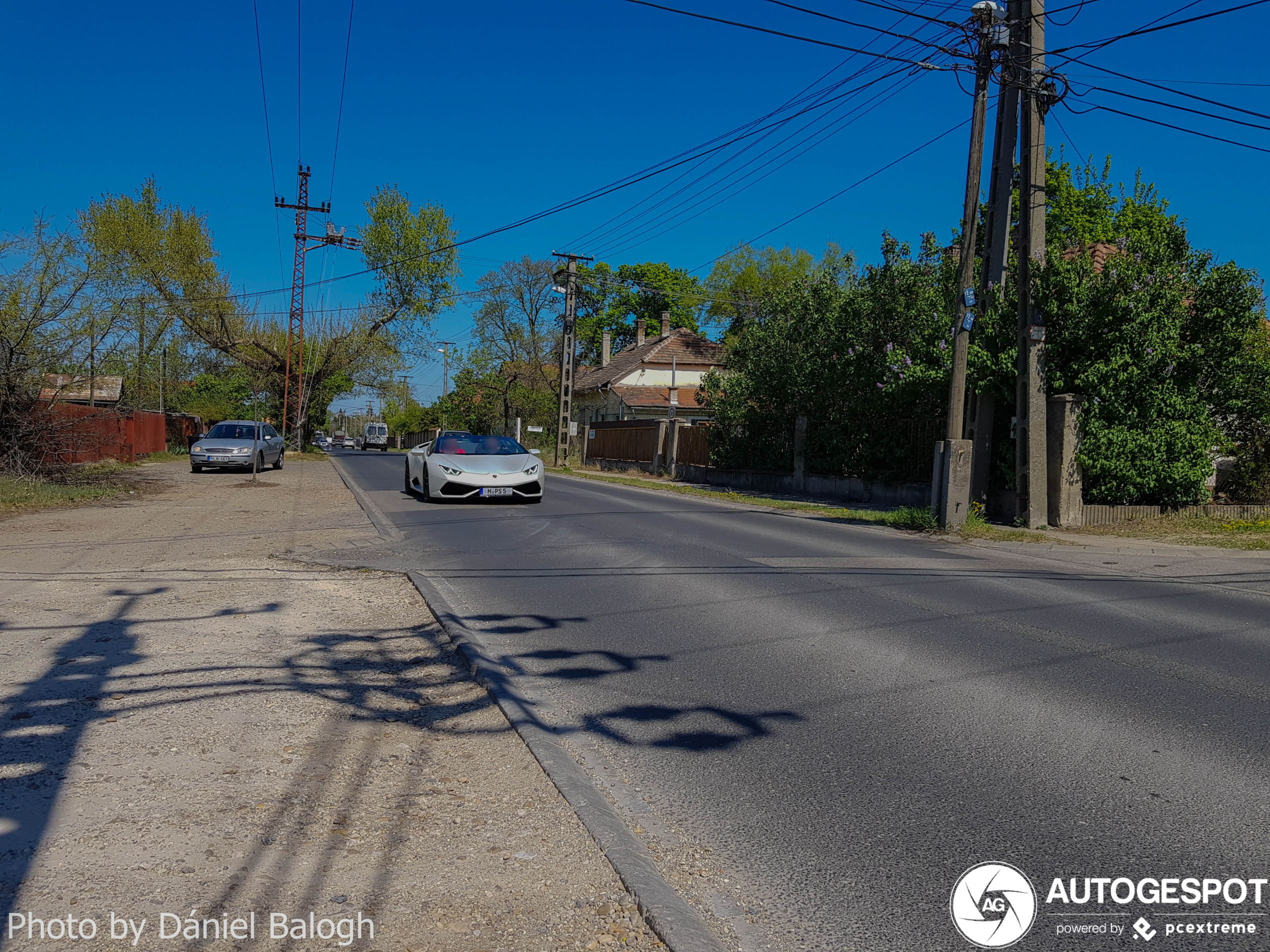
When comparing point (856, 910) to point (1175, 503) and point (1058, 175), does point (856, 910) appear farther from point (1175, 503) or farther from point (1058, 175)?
point (1058, 175)

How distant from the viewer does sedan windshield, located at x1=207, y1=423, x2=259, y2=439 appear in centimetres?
2650

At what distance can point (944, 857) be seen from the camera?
3156mm

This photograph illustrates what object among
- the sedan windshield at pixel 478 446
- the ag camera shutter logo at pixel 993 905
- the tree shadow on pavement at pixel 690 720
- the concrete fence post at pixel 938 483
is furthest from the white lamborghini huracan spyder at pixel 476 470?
the ag camera shutter logo at pixel 993 905

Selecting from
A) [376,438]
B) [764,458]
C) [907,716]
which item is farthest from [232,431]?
[376,438]

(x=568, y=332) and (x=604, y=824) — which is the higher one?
(x=568, y=332)

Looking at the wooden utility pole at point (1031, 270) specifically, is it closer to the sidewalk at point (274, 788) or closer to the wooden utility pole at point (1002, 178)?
the wooden utility pole at point (1002, 178)

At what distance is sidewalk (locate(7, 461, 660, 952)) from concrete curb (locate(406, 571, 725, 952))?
→ 0.05 m

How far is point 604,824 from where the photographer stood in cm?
332

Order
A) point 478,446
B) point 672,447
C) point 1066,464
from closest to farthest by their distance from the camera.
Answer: point 1066,464, point 478,446, point 672,447

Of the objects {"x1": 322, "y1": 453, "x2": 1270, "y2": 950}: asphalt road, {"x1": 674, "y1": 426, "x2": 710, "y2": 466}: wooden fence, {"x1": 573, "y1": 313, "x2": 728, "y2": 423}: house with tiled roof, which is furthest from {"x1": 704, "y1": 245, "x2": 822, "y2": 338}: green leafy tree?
{"x1": 322, "y1": 453, "x2": 1270, "y2": 950}: asphalt road

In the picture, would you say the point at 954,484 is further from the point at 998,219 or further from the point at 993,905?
the point at 993,905

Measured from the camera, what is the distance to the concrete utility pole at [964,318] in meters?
14.3

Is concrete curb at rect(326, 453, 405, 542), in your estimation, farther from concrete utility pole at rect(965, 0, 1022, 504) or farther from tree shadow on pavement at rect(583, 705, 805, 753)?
concrete utility pole at rect(965, 0, 1022, 504)

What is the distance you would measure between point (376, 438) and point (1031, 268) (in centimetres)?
6990
